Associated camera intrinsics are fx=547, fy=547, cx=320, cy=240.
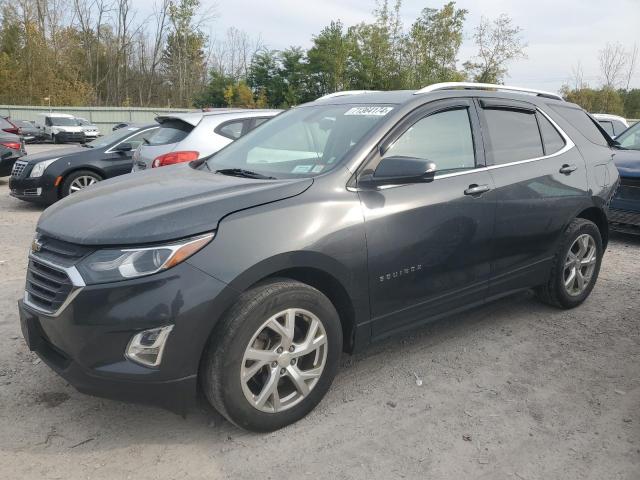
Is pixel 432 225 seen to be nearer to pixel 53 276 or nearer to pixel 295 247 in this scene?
pixel 295 247

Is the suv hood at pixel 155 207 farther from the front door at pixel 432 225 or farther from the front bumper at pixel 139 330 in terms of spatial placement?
the front door at pixel 432 225

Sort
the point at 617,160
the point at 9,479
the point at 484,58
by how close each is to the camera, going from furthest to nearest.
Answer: the point at 484,58 → the point at 617,160 → the point at 9,479

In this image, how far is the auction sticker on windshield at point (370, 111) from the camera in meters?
3.36

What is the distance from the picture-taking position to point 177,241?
2451mm

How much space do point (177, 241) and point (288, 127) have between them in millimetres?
1680

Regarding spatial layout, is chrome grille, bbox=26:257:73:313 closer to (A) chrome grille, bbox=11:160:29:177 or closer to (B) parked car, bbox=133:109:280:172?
(B) parked car, bbox=133:109:280:172

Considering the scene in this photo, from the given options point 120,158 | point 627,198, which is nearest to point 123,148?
point 120,158

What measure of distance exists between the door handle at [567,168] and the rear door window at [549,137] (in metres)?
0.14

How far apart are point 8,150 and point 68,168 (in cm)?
331

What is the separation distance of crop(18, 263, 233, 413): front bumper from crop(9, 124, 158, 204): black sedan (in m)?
6.46

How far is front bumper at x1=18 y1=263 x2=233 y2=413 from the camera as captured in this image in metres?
2.36

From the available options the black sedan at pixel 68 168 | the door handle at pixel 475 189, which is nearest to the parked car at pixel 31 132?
the black sedan at pixel 68 168

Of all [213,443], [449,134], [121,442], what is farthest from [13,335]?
[449,134]

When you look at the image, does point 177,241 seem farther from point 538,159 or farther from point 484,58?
point 484,58
